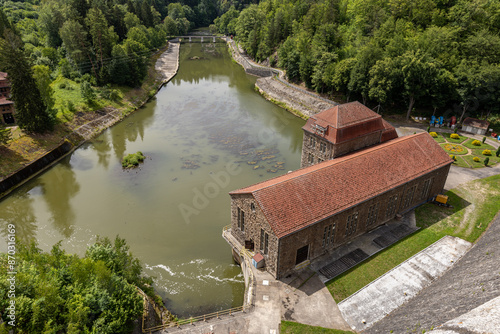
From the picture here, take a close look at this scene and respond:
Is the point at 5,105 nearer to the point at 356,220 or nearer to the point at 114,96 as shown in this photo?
the point at 114,96

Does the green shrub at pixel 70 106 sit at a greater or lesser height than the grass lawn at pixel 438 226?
greater

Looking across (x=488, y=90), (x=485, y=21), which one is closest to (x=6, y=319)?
(x=488, y=90)

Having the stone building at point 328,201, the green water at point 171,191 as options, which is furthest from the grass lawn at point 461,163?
the green water at point 171,191

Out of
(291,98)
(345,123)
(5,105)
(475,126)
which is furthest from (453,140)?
(5,105)

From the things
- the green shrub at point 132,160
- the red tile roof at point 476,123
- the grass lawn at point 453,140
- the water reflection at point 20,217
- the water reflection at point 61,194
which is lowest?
the water reflection at point 20,217

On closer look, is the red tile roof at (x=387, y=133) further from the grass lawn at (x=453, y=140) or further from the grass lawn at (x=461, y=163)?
the grass lawn at (x=453, y=140)

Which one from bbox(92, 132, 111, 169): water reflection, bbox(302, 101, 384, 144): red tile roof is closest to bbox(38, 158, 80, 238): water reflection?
bbox(92, 132, 111, 169): water reflection

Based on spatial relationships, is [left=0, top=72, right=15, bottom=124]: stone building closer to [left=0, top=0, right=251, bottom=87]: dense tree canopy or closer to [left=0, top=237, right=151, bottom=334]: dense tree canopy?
[left=0, top=0, right=251, bottom=87]: dense tree canopy

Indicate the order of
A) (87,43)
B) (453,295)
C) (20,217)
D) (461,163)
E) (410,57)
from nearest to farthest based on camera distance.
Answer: (453,295) → (20,217) → (461,163) → (410,57) → (87,43)
